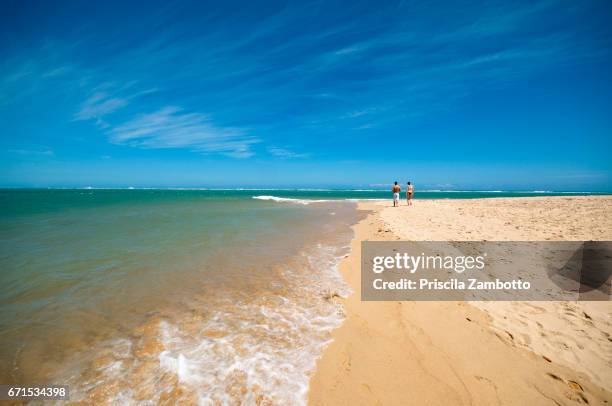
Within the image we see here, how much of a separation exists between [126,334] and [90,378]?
0.98 meters

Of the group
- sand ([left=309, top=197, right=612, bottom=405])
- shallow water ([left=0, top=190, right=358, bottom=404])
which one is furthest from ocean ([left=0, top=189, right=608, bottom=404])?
sand ([left=309, top=197, right=612, bottom=405])

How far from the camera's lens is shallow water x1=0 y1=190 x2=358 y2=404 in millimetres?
3195

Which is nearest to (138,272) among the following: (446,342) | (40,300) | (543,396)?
(40,300)

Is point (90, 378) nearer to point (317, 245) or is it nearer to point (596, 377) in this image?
point (596, 377)

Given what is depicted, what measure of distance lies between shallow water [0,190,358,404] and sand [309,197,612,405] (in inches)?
22.7

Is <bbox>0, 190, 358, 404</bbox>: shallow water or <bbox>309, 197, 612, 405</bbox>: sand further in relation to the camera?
<bbox>0, 190, 358, 404</bbox>: shallow water

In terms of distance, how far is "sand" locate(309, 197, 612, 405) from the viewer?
284 centimetres

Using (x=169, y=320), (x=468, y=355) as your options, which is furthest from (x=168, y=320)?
(x=468, y=355)

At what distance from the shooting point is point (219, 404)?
9.30 feet

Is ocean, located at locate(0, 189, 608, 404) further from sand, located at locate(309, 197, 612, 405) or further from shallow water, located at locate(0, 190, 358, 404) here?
sand, located at locate(309, 197, 612, 405)

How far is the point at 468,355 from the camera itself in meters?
3.43

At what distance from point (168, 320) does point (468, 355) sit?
5.05 m

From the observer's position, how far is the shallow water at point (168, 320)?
3.20m

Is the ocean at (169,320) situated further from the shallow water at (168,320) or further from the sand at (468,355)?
the sand at (468,355)
